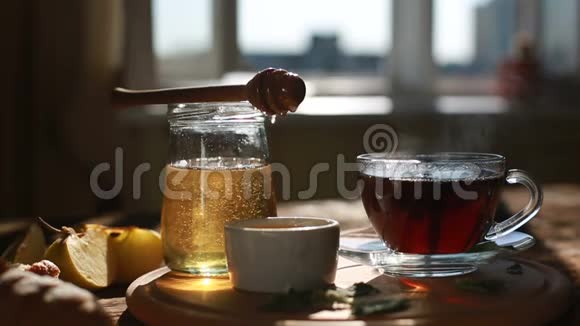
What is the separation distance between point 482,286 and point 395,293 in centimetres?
9

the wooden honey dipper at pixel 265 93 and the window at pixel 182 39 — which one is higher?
the window at pixel 182 39

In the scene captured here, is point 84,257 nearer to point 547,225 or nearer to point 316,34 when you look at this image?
point 547,225

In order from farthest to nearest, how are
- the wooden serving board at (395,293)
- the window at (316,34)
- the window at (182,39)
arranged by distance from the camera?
the window at (316,34), the window at (182,39), the wooden serving board at (395,293)

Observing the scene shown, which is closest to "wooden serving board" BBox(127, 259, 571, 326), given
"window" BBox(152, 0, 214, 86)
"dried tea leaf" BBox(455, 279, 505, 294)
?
"dried tea leaf" BBox(455, 279, 505, 294)

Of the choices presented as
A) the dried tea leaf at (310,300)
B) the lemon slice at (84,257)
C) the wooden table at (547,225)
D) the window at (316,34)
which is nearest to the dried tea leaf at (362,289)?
the dried tea leaf at (310,300)

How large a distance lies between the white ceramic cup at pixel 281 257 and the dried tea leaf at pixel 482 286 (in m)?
0.15

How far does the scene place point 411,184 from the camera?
1.04 m

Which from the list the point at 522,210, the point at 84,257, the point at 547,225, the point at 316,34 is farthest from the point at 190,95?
the point at 316,34

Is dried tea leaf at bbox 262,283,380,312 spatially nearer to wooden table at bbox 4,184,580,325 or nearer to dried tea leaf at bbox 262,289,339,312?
dried tea leaf at bbox 262,289,339,312

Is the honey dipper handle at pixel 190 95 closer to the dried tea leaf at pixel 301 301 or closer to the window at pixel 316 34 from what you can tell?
the dried tea leaf at pixel 301 301

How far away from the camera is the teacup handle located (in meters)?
1.08

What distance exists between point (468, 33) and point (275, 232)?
260 centimetres

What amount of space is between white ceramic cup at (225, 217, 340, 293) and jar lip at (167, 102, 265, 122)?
0.18 metres

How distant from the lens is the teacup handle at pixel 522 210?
1084 mm
